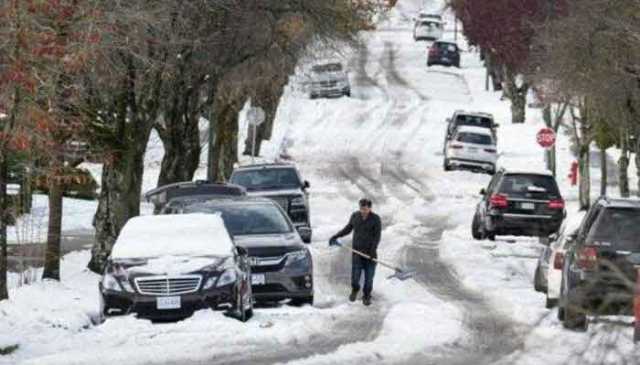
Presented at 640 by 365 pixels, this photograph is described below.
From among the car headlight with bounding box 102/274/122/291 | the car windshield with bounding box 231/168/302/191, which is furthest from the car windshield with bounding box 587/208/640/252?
the car windshield with bounding box 231/168/302/191

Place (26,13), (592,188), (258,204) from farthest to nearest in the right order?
1. (592,188)
2. (258,204)
3. (26,13)

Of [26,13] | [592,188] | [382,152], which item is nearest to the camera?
[26,13]

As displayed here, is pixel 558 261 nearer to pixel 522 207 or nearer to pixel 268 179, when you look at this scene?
pixel 522 207

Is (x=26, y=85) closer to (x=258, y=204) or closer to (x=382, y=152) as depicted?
(x=258, y=204)

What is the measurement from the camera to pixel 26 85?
16.2 m

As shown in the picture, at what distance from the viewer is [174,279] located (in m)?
18.2

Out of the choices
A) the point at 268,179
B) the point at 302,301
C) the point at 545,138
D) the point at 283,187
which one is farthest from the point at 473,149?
the point at 302,301

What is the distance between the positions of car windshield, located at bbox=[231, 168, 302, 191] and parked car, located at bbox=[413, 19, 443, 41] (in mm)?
68241

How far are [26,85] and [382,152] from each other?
45.0 m

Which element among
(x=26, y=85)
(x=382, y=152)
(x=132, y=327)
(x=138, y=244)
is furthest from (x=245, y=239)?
(x=382, y=152)

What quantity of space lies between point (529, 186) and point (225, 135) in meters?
13.0

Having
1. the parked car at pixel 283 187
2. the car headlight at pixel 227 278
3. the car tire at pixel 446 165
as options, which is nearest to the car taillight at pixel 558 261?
the car headlight at pixel 227 278

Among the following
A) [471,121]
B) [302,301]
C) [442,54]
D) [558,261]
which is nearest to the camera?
[558,261]

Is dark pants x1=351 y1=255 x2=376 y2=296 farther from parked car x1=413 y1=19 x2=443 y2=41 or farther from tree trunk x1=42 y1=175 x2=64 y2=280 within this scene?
parked car x1=413 y1=19 x2=443 y2=41
